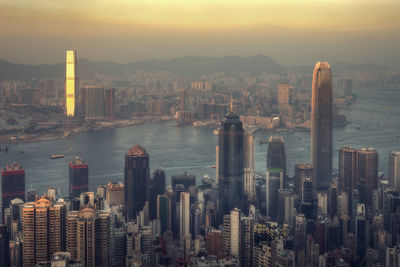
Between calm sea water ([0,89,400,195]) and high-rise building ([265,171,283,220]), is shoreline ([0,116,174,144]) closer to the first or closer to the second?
calm sea water ([0,89,400,195])

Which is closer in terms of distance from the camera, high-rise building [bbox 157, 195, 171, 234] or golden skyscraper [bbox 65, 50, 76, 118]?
high-rise building [bbox 157, 195, 171, 234]

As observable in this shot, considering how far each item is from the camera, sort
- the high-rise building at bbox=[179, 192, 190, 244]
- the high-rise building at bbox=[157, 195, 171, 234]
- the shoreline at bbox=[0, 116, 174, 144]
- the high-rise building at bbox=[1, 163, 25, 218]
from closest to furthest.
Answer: the high-rise building at bbox=[179, 192, 190, 244] → the high-rise building at bbox=[157, 195, 171, 234] → the high-rise building at bbox=[1, 163, 25, 218] → the shoreline at bbox=[0, 116, 174, 144]

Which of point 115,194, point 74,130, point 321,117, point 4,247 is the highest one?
point 321,117

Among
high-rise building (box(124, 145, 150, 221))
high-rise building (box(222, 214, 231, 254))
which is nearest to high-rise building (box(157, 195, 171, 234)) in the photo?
high-rise building (box(124, 145, 150, 221))

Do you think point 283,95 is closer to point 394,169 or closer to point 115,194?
point 394,169

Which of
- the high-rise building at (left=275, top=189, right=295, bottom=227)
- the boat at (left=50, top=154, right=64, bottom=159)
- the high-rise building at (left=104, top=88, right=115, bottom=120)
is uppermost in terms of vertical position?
the high-rise building at (left=104, top=88, right=115, bottom=120)

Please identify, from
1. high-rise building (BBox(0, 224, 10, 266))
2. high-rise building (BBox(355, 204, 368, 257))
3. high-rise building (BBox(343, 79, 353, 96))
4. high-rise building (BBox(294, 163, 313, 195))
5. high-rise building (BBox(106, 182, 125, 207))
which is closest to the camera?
high-rise building (BBox(0, 224, 10, 266))

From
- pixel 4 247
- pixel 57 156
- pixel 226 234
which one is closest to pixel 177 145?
pixel 57 156
